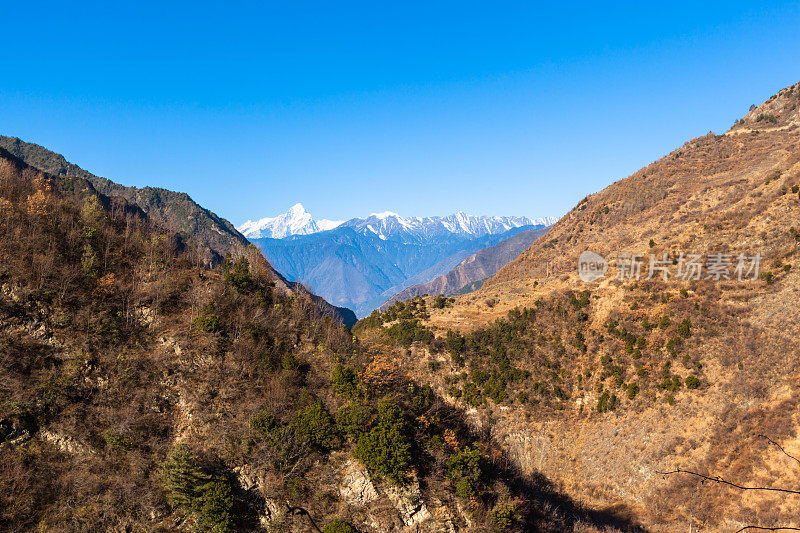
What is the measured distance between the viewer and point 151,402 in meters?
23.4

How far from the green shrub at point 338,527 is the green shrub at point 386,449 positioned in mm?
3400

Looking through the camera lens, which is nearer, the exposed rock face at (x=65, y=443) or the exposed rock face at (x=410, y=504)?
the exposed rock face at (x=65, y=443)

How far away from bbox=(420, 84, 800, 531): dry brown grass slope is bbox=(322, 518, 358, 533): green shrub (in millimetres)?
25057

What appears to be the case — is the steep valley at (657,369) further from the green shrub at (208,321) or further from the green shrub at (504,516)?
the green shrub at (208,321)

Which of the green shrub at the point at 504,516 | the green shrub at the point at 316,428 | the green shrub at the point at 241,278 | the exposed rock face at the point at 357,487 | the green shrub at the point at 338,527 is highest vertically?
the green shrub at the point at 241,278

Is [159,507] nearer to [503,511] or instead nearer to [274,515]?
[274,515]

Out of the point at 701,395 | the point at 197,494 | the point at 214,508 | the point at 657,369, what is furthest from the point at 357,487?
the point at 657,369

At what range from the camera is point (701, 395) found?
35.8m

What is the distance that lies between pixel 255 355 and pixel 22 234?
18303mm

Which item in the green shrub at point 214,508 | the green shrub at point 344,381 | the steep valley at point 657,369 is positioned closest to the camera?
the green shrub at point 214,508

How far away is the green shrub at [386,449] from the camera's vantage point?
23953 mm

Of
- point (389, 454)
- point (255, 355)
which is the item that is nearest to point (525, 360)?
point (389, 454)

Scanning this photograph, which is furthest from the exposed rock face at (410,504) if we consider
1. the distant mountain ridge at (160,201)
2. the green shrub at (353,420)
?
the distant mountain ridge at (160,201)

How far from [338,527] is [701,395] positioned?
3582 cm
